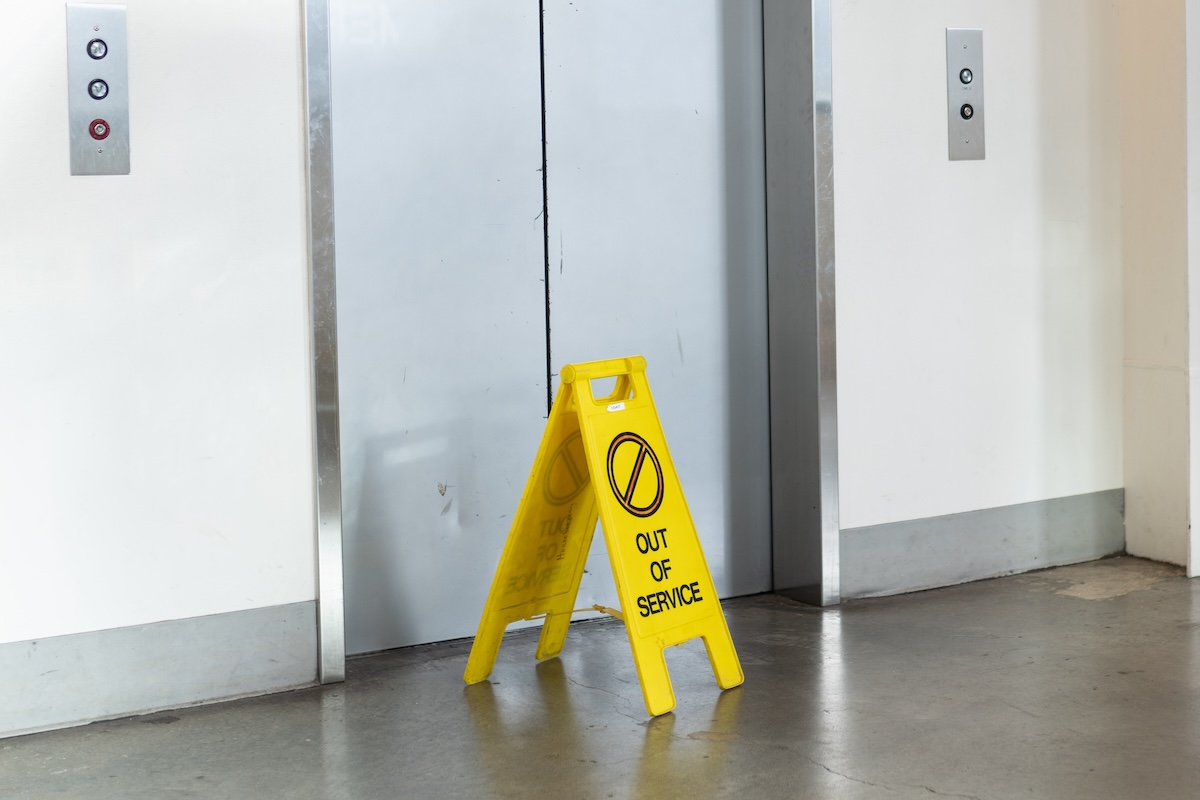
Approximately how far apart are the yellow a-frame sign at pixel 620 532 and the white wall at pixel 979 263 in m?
1.09

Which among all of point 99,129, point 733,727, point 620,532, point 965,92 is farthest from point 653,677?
point 965,92

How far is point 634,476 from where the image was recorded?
131 inches

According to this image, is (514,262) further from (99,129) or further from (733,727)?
(733,727)

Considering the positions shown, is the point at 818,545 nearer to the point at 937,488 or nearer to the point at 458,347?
the point at 937,488

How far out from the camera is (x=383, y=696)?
345cm

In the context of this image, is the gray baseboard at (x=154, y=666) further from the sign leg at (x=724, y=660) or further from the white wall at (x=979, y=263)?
the white wall at (x=979, y=263)

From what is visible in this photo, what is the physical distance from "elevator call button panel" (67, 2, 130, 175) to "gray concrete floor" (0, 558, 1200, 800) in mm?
1456

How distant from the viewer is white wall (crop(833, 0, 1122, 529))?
4273 millimetres

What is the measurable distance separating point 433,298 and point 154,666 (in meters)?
1.33

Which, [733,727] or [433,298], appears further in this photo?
[433,298]

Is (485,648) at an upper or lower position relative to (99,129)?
lower

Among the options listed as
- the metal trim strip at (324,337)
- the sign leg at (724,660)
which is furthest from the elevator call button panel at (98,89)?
the sign leg at (724,660)

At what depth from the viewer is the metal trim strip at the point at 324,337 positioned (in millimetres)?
3402

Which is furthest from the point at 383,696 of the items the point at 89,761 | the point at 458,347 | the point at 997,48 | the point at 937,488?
the point at 997,48
